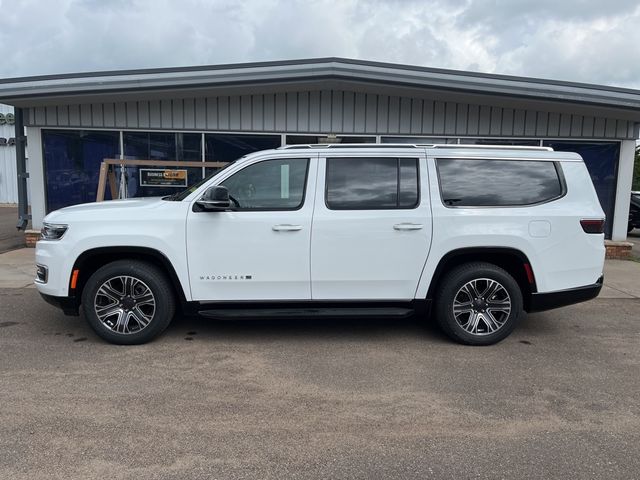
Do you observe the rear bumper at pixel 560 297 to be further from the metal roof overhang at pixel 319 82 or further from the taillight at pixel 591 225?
the metal roof overhang at pixel 319 82

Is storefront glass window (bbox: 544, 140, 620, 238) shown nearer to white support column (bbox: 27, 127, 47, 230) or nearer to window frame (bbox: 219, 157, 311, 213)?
window frame (bbox: 219, 157, 311, 213)

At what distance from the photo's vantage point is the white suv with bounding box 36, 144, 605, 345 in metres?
4.72

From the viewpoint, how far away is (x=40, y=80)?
9438 millimetres

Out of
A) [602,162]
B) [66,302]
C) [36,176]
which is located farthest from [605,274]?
[36,176]

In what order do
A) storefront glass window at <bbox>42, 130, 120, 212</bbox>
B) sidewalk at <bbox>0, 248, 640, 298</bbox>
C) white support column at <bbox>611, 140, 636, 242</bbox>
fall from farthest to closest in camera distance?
white support column at <bbox>611, 140, 636, 242</bbox> < storefront glass window at <bbox>42, 130, 120, 212</bbox> < sidewalk at <bbox>0, 248, 640, 298</bbox>

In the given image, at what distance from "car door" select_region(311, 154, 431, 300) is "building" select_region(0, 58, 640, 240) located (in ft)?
17.2

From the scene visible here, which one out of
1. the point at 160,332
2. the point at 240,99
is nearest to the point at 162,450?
the point at 160,332

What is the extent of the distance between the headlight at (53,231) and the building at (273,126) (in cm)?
562

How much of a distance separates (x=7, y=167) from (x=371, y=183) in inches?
1032

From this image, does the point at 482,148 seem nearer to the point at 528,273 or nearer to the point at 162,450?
the point at 528,273

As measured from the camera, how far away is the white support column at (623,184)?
10910 millimetres

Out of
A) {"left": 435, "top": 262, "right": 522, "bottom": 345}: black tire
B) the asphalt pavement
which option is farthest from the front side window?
{"left": 435, "top": 262, "right": 522, "bottom": 345}: black tire

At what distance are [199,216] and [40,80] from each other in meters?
6.87

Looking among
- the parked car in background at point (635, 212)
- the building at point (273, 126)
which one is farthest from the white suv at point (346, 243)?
the parked car in background at point (635, 212)
